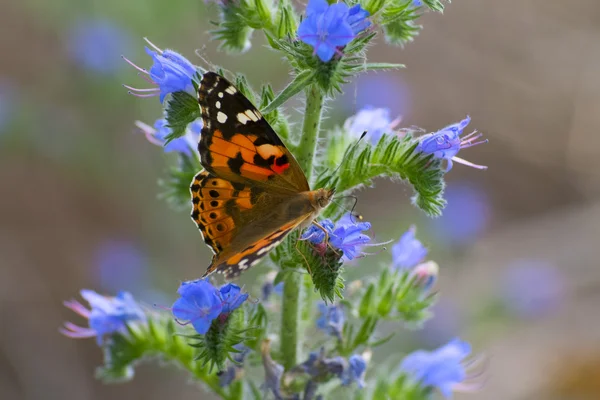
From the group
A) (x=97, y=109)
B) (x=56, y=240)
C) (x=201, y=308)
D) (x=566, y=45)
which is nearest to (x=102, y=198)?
(x=56, y=240)

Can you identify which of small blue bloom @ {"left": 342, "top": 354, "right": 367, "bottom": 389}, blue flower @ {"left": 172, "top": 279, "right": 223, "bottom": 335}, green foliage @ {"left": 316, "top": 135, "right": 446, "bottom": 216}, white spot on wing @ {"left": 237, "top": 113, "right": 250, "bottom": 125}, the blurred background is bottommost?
small blue bloom @ {"left": 342, "top": 354, "right": 367, "bottom": 389}

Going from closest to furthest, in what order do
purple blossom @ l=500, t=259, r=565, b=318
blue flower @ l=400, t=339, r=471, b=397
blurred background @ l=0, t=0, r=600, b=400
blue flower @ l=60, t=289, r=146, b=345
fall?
blue flower @ l=60, t=289, r=146, b=345
blue flower @ l=400, t=339, r=471, b=397
blurred background @ l=0, t=0, r=600, b=400
purple blossom @ l=500, t=259, r=565, b=318

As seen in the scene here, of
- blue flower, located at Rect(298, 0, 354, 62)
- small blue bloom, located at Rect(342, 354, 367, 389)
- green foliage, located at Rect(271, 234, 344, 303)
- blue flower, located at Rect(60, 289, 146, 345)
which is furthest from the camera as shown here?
blue flower, located at Rect(60, 289, 146, 345)

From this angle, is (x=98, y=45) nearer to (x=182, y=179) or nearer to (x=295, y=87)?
(x=182, y=179)

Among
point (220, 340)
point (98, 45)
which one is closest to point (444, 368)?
point (220, 340)

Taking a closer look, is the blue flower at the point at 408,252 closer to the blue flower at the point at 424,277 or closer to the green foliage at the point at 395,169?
the blue flower at the point at 424,277

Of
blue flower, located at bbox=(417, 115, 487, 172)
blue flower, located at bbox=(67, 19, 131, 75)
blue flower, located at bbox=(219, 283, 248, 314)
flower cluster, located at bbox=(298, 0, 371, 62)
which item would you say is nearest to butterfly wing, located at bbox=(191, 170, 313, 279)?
blue flower, located at bbox=(219, 283, 248, 314)

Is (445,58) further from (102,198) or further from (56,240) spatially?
(56,240)

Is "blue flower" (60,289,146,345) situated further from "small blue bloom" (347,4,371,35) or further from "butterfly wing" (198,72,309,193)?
"small blue bloom" (347,4,371,35)
